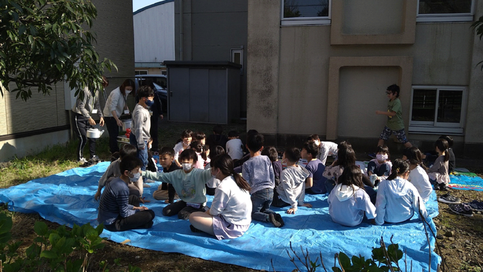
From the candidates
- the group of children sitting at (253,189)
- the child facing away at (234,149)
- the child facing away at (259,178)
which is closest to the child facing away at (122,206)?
the group of children sitting at (253,189)

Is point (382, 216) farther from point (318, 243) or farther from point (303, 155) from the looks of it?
point (303, 155)

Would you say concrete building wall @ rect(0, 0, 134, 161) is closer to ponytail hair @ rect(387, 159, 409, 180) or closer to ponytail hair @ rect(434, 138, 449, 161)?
ponytail hair @ rect(387, 159, 409, 180)

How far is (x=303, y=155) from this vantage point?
5.91 m

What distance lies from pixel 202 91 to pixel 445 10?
8173 mm

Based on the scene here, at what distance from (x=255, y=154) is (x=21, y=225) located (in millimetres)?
2962

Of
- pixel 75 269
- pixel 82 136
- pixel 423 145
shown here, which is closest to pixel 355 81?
pixel 423 145

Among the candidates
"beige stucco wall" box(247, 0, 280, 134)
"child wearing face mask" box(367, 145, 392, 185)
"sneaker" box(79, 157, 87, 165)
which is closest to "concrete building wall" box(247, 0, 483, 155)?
"beige stucco wall" box(247, 0, 280, 134)

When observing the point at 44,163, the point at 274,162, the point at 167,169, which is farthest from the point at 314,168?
the point at 44,163

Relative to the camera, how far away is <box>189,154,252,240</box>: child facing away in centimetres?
416

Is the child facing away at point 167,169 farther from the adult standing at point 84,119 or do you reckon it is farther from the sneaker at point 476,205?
the sneaker at point 476,205

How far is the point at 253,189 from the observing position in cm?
489

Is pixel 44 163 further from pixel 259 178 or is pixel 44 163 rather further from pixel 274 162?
pixel 259 178

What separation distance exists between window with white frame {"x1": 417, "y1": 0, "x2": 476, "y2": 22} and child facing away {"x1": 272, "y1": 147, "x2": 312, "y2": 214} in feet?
16.6

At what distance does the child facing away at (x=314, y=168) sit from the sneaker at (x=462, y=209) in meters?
1.76
